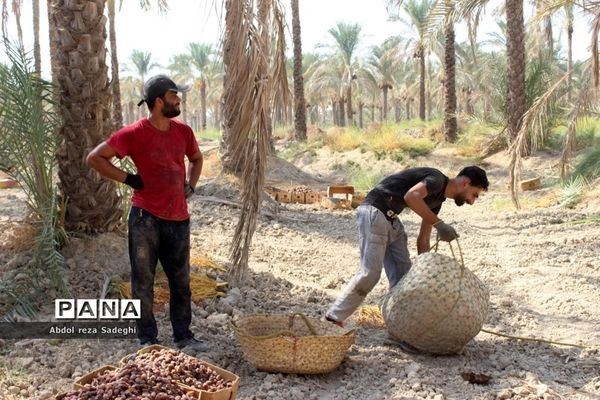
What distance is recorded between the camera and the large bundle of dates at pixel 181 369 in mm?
3227

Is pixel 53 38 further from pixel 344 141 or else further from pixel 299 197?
pixel 344 141

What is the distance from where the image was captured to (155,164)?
408cm

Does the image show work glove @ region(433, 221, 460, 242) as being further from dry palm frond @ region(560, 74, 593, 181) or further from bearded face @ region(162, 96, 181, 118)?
dry palm frond @ region(560, 74, 593, 181)

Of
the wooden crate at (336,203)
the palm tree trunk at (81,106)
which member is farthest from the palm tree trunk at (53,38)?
the wooden crate at (336,203)

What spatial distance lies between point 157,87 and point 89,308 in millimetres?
1906

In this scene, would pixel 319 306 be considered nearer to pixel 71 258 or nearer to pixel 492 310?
pixel 492 310

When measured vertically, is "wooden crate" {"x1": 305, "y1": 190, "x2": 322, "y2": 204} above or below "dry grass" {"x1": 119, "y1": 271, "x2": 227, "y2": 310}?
above

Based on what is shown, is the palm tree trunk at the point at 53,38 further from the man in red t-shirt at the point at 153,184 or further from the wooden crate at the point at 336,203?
the wooden crate at the point at 336,203

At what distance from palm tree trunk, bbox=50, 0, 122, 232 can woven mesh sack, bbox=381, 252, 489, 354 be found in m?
2.92

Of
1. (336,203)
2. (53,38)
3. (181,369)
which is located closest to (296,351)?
(181,369)

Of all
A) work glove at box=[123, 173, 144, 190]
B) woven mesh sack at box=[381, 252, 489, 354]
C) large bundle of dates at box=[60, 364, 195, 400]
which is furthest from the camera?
A: woven mesh sack at box=[381, 252, 489, 354]

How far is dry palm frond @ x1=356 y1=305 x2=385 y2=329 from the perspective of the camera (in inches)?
202

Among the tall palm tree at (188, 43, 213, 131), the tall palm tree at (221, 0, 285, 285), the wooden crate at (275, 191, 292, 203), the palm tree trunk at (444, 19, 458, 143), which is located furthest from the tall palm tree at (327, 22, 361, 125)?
the tall palm tree at (221, 0, 285, 285)

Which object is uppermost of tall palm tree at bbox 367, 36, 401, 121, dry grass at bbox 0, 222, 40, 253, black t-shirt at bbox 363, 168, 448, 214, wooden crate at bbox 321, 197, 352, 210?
tall palm tree at bbox 367, 36, 401, 121
